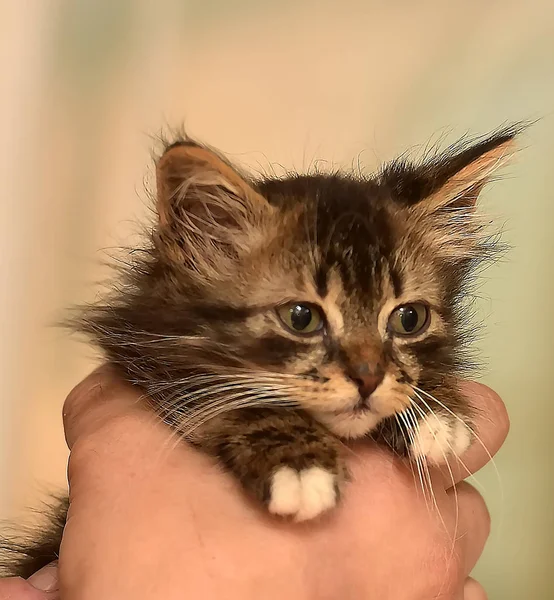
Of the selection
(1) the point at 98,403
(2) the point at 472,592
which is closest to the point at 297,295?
(1) the point at 98,403

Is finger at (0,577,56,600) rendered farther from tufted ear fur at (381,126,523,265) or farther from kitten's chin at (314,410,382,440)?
tufted ear fur at (381,126,523,265)

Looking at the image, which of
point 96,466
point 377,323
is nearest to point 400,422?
point 377,323

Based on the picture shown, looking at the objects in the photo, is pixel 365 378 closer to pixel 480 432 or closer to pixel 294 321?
pixel 294 321

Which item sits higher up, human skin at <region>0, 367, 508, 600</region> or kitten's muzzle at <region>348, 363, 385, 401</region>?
kitten's muzzle at <region>348, 363, 385, 401</region>

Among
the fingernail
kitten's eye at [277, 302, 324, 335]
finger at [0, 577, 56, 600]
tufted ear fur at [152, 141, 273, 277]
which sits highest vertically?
tufted ear fur at [152, 141, 273, 277]

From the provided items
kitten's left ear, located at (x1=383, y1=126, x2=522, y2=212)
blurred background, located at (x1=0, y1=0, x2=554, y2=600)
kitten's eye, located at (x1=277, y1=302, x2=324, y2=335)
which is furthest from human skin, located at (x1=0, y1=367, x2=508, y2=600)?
blurred background, located at (x1=0, y1=0, x2=554, y2=600)

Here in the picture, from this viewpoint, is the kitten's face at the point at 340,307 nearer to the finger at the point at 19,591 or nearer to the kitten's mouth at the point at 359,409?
the kitten's mouth at the point at 359,409
